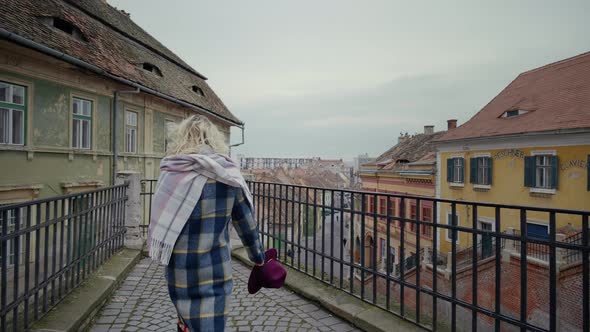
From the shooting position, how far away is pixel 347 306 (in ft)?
12.6

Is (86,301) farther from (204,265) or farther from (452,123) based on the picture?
(452,123)

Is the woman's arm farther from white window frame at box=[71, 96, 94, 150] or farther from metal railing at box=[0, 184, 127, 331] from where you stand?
white window frame at box=[71, 96, 94, 150]

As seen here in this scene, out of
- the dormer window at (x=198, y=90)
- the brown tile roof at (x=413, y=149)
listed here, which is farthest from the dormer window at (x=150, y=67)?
the brown tile roof at (x=413, y=149)

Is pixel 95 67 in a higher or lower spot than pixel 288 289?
higher

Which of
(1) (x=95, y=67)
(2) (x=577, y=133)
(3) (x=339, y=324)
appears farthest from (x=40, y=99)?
(2) (x=577, y=133)

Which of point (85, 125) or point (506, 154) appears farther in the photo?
point (506, 154)

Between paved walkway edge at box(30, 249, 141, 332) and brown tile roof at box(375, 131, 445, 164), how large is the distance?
2869 centimetres

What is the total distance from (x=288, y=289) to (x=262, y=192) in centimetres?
159

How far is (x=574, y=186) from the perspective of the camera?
59.8 ft

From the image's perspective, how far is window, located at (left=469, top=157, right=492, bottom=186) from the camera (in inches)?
898

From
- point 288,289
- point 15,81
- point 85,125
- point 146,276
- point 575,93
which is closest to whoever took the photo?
point 288,289

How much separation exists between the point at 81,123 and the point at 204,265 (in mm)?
14477

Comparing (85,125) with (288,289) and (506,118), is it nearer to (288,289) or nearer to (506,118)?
(288,289)

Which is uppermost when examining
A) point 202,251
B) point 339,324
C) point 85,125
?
point 85,125
